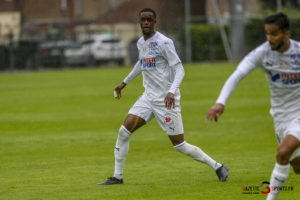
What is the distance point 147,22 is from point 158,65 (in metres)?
0.63

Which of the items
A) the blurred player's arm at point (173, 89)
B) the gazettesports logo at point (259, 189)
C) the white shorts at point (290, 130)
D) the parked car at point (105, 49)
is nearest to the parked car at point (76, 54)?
the parked car at point (105, 49)

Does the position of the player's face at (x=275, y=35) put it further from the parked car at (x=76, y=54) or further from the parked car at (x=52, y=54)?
the parked car at (x=76, y=54)

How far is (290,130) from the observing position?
770 cm

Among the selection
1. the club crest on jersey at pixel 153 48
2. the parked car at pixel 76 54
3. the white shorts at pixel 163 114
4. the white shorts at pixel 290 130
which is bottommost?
the parked car at pixel 76 54

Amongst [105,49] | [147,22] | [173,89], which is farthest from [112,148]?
[105,49]

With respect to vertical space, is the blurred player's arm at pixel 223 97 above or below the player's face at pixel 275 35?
below

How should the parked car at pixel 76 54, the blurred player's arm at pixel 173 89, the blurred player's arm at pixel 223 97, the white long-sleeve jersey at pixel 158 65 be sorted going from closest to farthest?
1. the blurred player's arm at pixel 223 97
2. the blurred player's arm at pixel 173 89
3. the white long-sleeve jersey at pixel 158 65
4. the parked car at pixel 76 54

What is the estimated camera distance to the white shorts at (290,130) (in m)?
7.61

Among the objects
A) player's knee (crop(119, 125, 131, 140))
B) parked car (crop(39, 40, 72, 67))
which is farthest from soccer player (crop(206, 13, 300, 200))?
parked car (crop(39, 40, 72, 67))

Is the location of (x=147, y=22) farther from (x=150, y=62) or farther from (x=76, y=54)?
(x=76, y=54)

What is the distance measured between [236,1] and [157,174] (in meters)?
38.1

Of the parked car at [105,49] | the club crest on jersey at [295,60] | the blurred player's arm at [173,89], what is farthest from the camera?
the parked car at [105,49]

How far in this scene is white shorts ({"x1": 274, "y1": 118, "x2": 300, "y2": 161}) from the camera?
7612 mm

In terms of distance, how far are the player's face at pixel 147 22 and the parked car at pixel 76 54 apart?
122 ft
